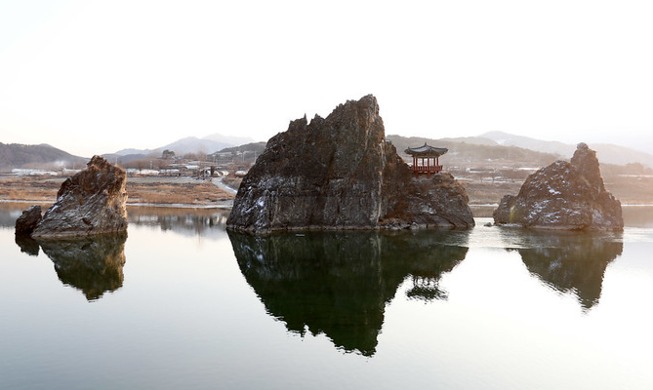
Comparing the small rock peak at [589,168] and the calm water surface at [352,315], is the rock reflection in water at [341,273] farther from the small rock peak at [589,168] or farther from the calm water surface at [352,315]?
the small rock peak at [589,168]

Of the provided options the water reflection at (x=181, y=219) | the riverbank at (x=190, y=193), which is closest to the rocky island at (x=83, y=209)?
the water reflection at (x=181, y=219)

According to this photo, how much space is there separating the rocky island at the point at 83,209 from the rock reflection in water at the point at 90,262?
2640 millimetres

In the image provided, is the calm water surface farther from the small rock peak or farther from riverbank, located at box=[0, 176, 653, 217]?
riverbank, located at box=[0, 176, 653, 217]

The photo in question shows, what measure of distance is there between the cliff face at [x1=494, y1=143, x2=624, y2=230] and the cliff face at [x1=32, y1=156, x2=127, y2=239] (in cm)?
6557

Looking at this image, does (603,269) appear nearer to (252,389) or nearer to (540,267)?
(540,267)

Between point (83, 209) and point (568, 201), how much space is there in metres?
76.6

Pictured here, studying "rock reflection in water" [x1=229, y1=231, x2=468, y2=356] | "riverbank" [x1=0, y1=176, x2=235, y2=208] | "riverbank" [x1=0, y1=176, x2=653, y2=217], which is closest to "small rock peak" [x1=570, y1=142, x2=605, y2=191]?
"riverbank" [x1=0, y1=176, x2=653, y2=217]

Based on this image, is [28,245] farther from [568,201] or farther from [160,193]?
[568,201]

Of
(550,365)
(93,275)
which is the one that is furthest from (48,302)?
(550,365)

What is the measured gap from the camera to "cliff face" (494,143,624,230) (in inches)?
3172

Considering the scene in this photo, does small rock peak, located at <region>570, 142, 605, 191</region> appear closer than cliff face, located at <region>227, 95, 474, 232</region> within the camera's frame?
No

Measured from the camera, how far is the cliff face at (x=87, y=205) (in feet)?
210

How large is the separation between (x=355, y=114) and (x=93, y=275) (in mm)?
47287

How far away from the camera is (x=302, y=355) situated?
2509 centimetres
